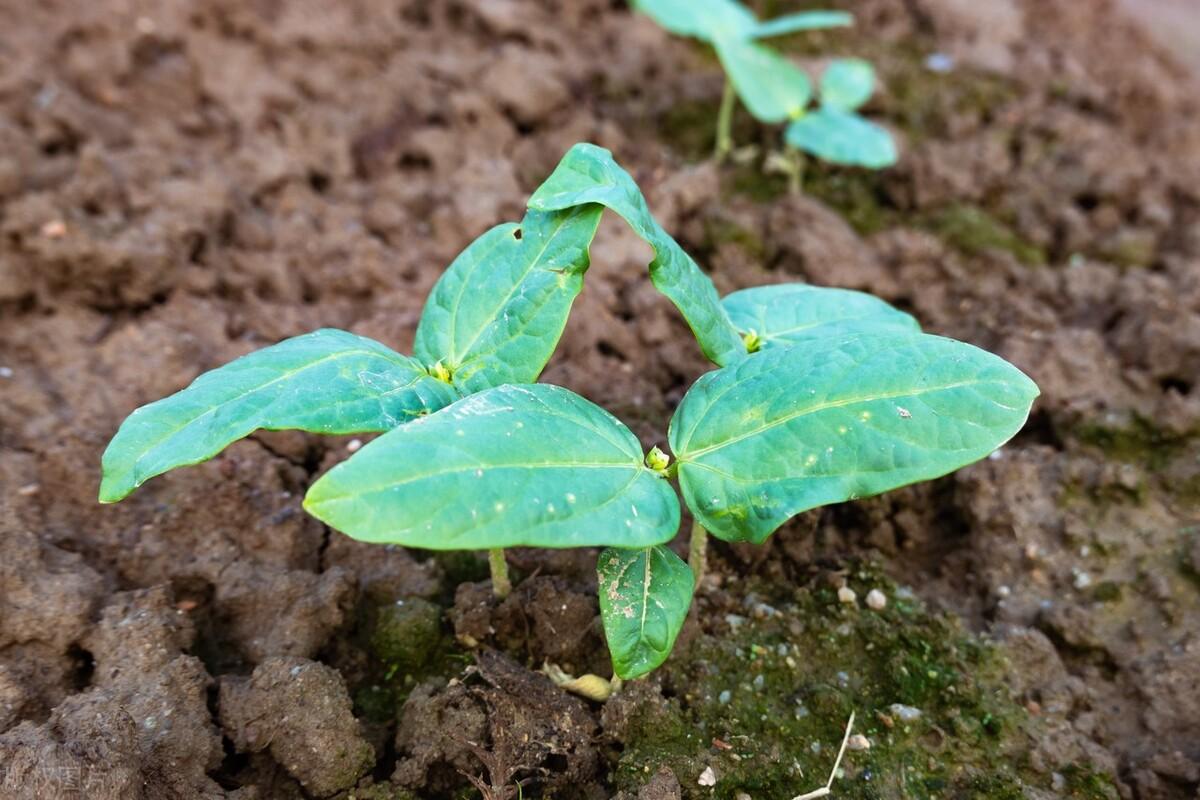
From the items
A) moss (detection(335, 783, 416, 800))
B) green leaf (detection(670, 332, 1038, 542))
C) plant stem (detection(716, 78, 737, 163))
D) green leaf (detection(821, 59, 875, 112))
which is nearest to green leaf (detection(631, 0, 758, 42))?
plant stem (detection(716, 78, 737, 163))

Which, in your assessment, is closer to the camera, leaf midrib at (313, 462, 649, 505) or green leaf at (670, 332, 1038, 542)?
leaf midrib at (313, 462, 649, 505)

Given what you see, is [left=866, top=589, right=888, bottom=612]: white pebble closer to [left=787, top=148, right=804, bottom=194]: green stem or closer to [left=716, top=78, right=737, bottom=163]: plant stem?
[left=787, top=148, right=804, bottom=194]: green stem

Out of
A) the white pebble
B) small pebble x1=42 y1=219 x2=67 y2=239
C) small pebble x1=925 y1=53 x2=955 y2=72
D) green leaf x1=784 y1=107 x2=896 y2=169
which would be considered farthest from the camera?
small pebble x1=925 y1=53 x2=955 y2=72

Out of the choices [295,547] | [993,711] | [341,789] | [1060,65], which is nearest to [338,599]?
[295,547]

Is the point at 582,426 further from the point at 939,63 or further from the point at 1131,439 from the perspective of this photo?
the point at 939,63

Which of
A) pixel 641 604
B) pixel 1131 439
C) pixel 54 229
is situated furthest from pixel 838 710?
pixel 54 229

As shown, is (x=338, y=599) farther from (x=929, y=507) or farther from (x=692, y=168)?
(x=692, y=168)

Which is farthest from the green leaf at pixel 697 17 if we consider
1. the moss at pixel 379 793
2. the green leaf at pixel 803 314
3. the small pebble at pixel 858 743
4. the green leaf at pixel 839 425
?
the moss at pixel 379 793
